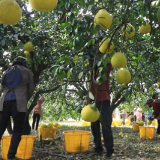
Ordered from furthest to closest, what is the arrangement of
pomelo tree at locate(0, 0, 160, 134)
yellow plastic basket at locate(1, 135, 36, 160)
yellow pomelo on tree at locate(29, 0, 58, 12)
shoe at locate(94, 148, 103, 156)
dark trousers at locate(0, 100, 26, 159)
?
shoe at locate(94, 148, 103, 156) < yellow plastic basket at locate(1, 135, 36, 160) < dark trousers at locate(0, 100, 26, 159) < pomelo tree at locate(0, 0, 160, 134) < yellow pomelo on tree at locate(29, 0, 58, 12)

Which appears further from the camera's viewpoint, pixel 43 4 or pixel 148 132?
pixel 148 132

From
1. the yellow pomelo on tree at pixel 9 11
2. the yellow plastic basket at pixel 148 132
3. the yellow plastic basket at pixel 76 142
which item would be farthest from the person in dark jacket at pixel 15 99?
the yellow plastic basket at pixel 148 132

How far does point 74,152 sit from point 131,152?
37.1 inches

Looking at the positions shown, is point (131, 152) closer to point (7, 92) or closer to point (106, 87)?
point (106, 87)

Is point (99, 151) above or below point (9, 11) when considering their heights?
below

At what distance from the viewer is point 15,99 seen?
9.16 feet

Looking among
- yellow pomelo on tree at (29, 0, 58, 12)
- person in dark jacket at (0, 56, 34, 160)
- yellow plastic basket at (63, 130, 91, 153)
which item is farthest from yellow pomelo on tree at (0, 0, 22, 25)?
yellow plastic basket at (63, 130, 91, 153)

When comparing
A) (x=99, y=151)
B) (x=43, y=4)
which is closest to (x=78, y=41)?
(x=43, y=4)

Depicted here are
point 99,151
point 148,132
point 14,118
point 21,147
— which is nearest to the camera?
point 14,118

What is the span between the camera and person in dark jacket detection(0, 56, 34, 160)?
108 inches

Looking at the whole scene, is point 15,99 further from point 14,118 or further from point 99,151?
point 99,151

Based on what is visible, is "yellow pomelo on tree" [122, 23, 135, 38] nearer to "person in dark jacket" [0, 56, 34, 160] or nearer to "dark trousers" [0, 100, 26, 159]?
"person in dark jacket" [0, 56, 34, 160]

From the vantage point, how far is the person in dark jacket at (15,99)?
9.04 feet

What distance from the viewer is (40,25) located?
5.05 m
